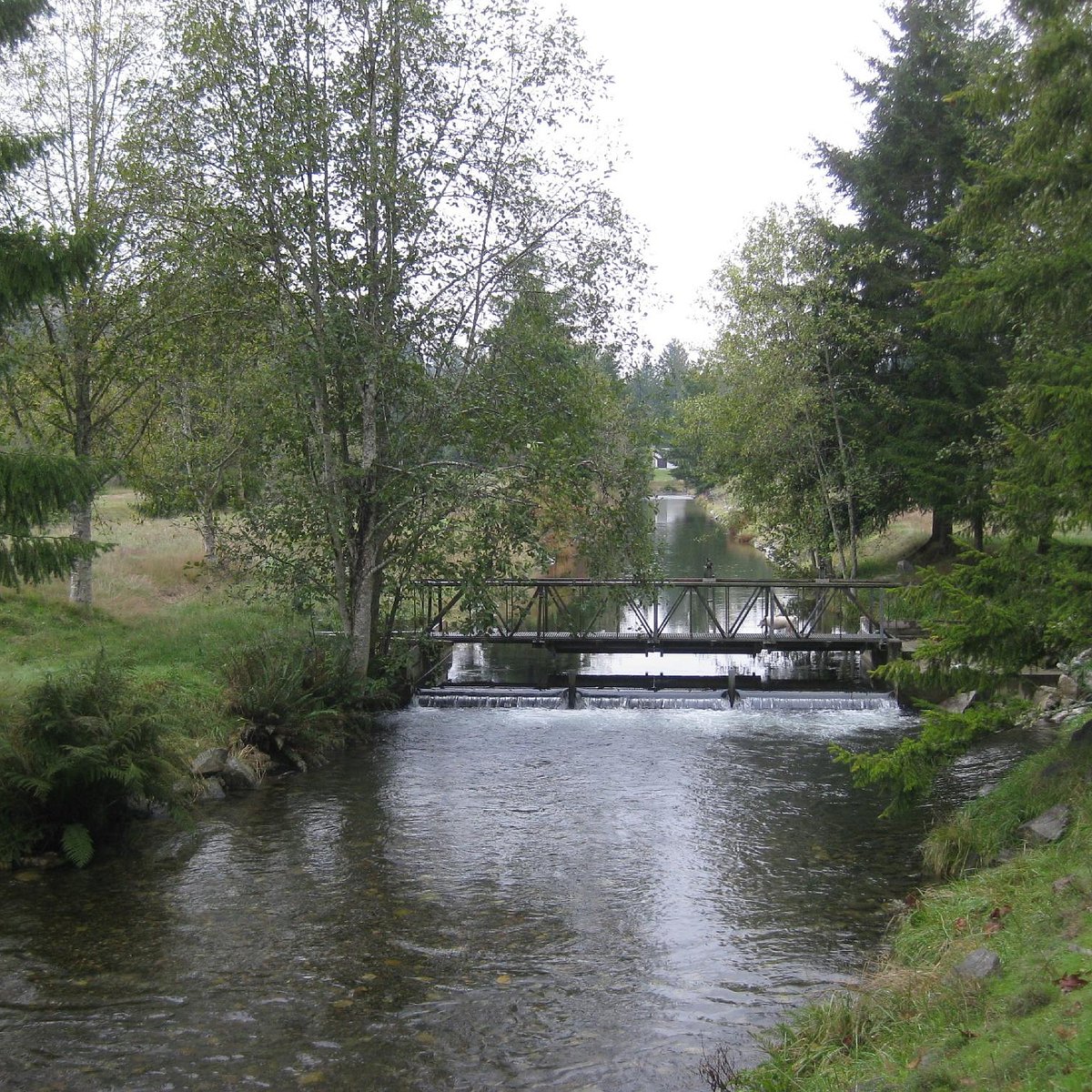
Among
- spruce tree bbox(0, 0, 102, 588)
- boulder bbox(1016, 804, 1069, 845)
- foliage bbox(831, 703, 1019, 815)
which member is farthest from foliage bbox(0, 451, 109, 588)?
boulder bbox(1016, 804, 1069, 845)

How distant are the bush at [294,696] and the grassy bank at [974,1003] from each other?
357 inches

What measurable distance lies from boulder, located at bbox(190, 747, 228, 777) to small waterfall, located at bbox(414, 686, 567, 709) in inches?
247

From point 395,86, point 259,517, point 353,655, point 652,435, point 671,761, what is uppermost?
point 395,86

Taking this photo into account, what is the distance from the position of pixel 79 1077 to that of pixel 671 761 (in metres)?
9.97

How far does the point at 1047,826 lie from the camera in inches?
352

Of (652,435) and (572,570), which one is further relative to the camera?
(572,570)

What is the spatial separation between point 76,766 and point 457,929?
4210 millimetres

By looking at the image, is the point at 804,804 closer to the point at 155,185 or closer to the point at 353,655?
the point at 353,655

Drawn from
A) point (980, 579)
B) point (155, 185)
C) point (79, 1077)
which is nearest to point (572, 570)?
point (155, 185)

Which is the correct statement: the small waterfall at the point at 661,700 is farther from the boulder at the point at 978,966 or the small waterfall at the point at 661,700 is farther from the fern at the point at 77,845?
the boulder at the point at 978,966

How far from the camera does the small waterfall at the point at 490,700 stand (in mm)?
19297

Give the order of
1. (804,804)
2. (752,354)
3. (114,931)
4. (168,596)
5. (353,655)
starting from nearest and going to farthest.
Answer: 1. (114,931)
2. (804,804)
3. (353,655)
4. (168,596)
5. (752,354)

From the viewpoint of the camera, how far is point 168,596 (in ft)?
71.3

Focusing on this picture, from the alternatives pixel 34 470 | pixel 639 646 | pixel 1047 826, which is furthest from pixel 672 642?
pixel 34 470
